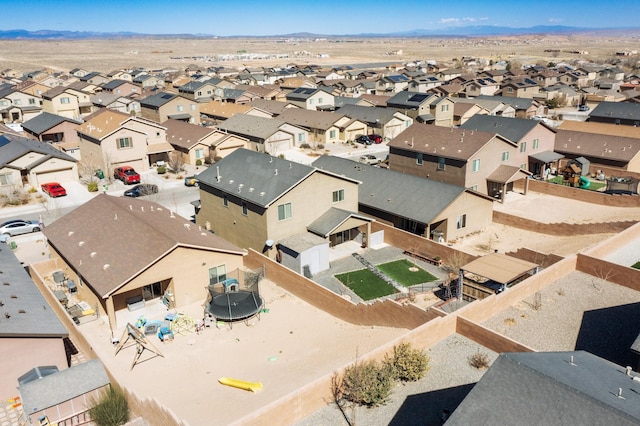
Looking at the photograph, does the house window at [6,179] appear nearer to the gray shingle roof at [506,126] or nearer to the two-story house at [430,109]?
the gray shingle roof at [506,126]

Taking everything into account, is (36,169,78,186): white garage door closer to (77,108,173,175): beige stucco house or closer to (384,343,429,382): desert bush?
(77,108,173,175): beige stucco house

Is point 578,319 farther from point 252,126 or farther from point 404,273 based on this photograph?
point 252,126

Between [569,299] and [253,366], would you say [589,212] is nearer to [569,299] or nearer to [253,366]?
[569,299]

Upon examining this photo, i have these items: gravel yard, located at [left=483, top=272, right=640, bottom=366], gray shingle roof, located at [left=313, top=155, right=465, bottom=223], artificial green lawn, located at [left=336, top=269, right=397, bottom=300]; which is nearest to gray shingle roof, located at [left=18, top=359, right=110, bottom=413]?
artificial green lawn, located at [left=336, top=269, right=397, bottom=300]

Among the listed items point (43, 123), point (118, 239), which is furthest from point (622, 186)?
point (43, 123)

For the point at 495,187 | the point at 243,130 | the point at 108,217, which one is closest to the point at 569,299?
A: the point at 495,187
